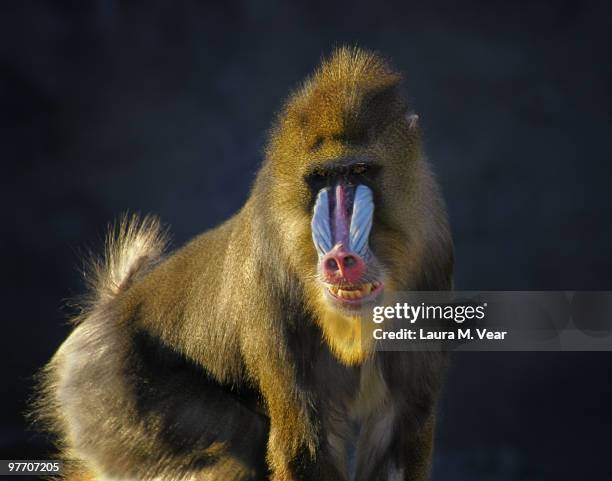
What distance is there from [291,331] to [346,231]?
23.0 inches

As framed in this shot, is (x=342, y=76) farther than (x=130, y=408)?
No

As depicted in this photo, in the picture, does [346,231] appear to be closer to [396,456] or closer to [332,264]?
[332,264]

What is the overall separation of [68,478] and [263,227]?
180 centimetres

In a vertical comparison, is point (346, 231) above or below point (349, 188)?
below

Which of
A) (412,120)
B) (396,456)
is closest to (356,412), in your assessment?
(396,456)

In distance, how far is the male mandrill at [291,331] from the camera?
10.9 feet

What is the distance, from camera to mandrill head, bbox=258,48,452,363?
321cm

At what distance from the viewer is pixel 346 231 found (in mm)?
3139

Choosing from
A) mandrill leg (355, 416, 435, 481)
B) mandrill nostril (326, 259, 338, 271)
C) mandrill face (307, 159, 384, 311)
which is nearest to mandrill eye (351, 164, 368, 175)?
mandrill face (307, 159, 384, 311)

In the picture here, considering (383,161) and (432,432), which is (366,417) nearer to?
(432,432)

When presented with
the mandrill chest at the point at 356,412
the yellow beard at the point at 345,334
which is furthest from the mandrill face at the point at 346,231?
the mandrill chest at the point at 356,412

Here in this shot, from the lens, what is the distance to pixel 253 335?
3.65 m

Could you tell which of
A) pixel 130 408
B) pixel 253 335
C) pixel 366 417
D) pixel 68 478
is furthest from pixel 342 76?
pixel 68 478

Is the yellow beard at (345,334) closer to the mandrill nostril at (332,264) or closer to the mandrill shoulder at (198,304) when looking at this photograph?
the mandrill nostril at (332,264)
